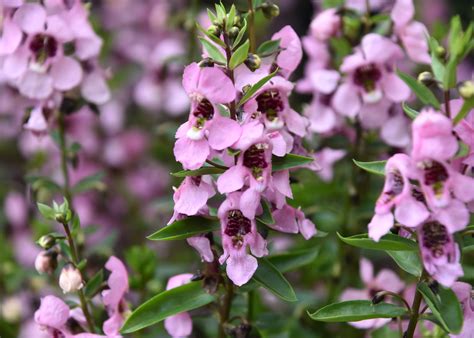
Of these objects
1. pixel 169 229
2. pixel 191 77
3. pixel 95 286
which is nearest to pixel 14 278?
pixel 95 286

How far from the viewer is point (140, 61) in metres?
3.29

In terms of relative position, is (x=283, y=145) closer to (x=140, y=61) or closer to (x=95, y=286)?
(x=95, y=286)

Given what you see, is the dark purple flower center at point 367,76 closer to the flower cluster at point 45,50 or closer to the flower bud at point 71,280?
the flower cluster at point 45,50

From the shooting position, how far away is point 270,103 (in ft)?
5.18

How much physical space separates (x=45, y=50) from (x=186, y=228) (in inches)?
29.4

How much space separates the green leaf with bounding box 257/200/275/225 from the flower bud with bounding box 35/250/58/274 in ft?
1.58

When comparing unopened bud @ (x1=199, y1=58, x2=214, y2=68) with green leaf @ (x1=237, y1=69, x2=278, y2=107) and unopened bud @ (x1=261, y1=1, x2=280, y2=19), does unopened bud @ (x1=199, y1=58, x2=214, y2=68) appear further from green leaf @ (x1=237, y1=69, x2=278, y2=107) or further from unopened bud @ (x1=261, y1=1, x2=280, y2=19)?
unopened bud @ (x1=261, y1=1, x2=280, y2=19)

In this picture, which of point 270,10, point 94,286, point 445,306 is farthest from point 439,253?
point 94,286

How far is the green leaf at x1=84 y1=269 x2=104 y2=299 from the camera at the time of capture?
67.1 inches

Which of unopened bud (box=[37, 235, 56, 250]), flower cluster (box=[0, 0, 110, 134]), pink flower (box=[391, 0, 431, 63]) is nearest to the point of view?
unopened bud (box=[37, 235, 56, 250])

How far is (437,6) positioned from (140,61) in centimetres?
186

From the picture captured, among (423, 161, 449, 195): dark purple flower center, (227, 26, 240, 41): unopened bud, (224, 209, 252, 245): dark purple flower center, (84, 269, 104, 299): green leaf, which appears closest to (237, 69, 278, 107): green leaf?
(227, 26, 240, 41): unopened bud

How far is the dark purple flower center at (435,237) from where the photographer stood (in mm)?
1335

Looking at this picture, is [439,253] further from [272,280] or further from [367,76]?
[367,76]
